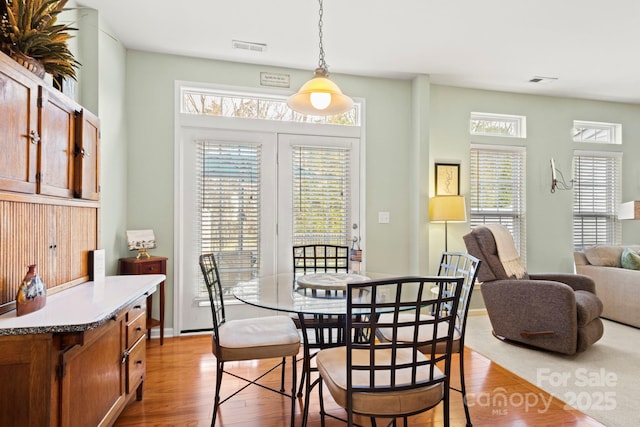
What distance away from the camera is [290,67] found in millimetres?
3887

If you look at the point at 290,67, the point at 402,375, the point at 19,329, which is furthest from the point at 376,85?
the point at 19,329

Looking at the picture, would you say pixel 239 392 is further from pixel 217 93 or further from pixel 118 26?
pixel 118 26

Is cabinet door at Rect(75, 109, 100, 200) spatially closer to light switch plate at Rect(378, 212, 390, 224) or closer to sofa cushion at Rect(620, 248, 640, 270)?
light switch plate at Rect(378, 212, 390, 224)

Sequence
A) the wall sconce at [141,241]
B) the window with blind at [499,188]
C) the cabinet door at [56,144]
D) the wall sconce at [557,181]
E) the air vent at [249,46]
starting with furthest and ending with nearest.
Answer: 1. the wall sconce at [557,181]
2. the window with blind at [499,188]
3. the air vent at [249,46]
4. the wall sconce at [141,241]
5. the cabinet door at [56,144]

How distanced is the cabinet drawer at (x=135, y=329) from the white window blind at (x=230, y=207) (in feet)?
4.27

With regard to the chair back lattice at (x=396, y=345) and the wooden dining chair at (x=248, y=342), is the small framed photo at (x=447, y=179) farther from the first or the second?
the chair back lattice at (x=396, y=345)

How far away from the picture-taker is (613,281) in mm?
4004

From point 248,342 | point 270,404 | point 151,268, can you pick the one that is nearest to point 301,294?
point 248,342

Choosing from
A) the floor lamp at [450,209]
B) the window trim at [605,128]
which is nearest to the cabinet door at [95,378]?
the floor lamp at [450,209]

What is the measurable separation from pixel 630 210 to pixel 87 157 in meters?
5.82

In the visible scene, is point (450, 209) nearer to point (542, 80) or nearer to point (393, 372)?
point (542, 80)

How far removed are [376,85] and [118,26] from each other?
2641 mm

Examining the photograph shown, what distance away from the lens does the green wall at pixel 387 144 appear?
3.13 m

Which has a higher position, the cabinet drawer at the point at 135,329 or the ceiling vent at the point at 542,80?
the ceiling vent at the point at 542,80
